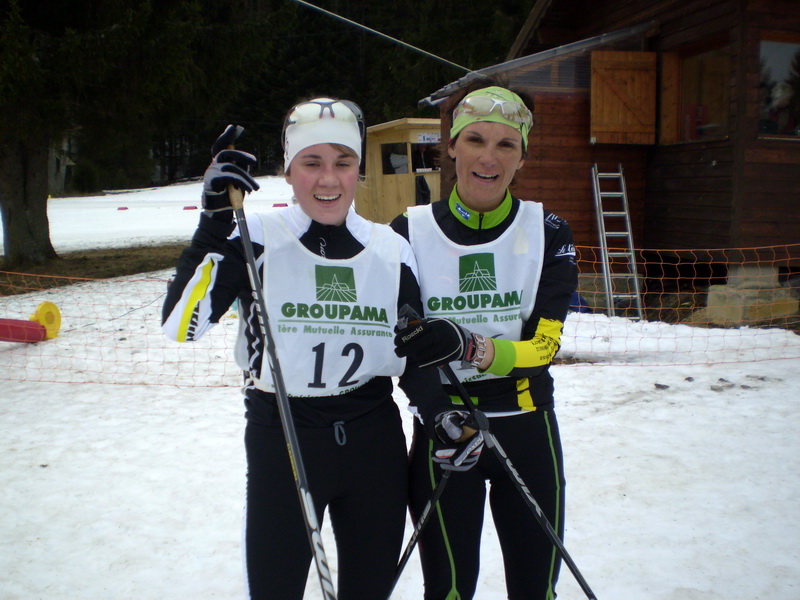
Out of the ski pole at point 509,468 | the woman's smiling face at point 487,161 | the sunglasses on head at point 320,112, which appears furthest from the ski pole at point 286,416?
the woman's smiling face at point 487,161

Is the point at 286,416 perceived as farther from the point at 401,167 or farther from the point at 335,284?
the point at 401,167

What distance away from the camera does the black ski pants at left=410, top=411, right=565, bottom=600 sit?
2.06 metres

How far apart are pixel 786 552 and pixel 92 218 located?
80.2 ft

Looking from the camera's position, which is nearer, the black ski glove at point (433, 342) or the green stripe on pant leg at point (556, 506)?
the black ski glove at point (433, 342)

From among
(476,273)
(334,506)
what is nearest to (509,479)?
(334,506)

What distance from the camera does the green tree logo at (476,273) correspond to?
2.11 meters

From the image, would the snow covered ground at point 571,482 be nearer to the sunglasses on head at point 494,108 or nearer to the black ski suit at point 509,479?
the black ski suit at point 509,479

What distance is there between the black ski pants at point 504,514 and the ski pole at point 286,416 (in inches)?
15.7

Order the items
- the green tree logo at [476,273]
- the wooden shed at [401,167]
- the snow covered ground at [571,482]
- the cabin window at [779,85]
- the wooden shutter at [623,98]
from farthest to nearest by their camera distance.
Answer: the wooden shed at [401,167] < the wooden shutter at [623,98] < the cabin window at [779,85] < the snow covered ground at [571,482] < the green tree logo at [476,273]

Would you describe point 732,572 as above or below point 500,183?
below

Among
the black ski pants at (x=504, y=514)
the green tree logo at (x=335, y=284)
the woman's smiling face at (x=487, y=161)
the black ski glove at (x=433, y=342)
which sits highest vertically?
the woman's smiling face at (x=487, y=161)

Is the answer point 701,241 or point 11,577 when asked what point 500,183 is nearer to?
point 11,577

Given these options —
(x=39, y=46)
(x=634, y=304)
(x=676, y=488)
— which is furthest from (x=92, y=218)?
(x=676, y=488)

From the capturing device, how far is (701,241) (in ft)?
29.6
